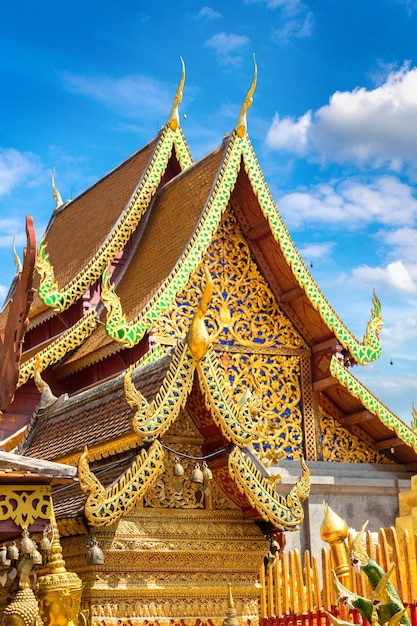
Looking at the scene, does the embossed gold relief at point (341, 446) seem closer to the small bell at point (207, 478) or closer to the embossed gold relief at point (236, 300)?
the embossed gold relief at point (236, 300)

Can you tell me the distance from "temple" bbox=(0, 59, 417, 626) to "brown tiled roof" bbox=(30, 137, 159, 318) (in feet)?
0.19

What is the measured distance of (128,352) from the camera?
1225 centimetres

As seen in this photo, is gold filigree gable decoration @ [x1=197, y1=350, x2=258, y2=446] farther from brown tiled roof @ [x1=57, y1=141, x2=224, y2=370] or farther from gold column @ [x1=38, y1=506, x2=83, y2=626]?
brown tiled roof @ [x1=57, y1=141, x2=224, y2=370]

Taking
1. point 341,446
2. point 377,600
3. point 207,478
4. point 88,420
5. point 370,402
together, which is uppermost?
point 370,402

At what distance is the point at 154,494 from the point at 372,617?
76.3 inches

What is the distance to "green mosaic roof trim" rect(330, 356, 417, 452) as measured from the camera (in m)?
12.3

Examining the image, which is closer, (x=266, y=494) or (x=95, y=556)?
(x=95, y=556)

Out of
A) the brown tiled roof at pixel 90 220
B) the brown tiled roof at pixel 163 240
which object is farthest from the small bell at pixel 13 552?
the brown tiled roof at pixel 90 220

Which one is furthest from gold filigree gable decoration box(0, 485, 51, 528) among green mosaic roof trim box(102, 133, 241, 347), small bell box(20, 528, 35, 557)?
green mosaic roof trim box(102, 133, 241, 347)

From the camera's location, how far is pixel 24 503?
5.22 metres

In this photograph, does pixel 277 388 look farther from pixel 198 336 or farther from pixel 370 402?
pixel 198 336

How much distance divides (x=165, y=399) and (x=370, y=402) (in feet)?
20.6

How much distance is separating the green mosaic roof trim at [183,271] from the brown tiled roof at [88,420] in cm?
298

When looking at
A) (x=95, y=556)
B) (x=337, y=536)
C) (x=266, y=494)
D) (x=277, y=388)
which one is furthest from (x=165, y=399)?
(x=277, y=388)
